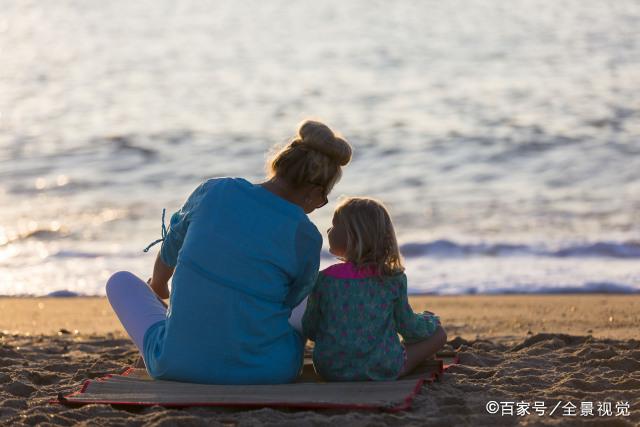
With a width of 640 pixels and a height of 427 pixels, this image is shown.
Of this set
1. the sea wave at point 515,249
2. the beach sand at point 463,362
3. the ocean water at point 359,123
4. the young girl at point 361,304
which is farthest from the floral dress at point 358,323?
the sea wave at point 515,249

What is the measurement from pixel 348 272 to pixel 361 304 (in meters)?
0.13

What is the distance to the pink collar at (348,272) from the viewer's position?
4164 millimetres

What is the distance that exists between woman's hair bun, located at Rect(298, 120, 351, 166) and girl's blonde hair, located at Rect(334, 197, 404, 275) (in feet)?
0.68

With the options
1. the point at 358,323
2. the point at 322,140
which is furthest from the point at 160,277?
the point at 322,140

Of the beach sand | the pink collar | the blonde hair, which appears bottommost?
the beach sand

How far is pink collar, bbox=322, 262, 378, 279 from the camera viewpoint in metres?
4.16

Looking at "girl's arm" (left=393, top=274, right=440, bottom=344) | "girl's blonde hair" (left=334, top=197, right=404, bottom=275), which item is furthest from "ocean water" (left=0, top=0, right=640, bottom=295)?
"girl's arm" (left=393, top=274, right=440, bottom=344)

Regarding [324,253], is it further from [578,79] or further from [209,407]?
[578,79]

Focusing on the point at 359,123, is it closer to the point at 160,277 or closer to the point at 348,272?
the point at 160,277

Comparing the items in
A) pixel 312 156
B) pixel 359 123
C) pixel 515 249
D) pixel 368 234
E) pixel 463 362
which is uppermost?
pixel 359 123

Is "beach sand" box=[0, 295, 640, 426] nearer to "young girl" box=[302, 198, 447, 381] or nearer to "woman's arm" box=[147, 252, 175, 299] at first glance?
"young girl" box=[302, 198, 447, 381]

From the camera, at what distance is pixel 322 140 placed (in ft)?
13.0

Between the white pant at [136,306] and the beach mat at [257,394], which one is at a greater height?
the white pant at [136,306]

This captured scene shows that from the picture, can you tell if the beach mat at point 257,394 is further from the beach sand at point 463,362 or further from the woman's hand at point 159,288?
the woman's hand at point 159,288
